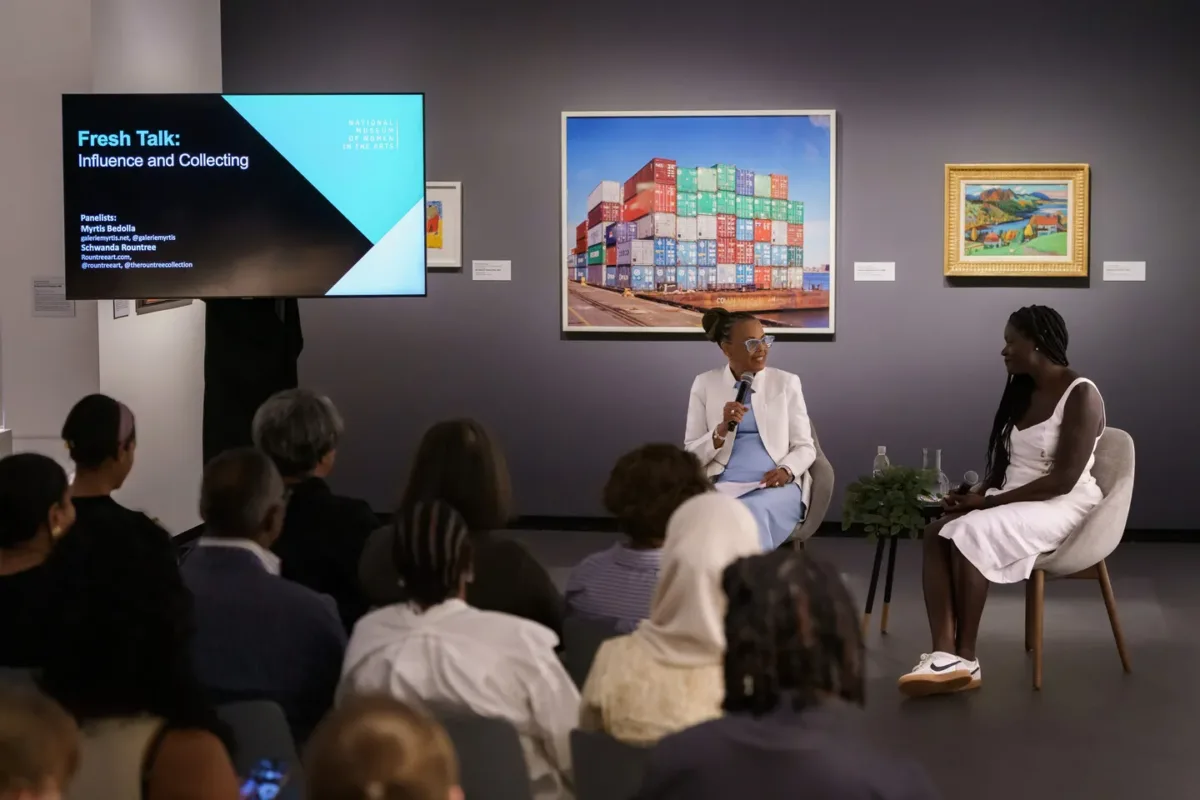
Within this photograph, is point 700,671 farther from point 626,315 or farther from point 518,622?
point 626,315

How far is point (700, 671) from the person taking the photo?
2.67 m

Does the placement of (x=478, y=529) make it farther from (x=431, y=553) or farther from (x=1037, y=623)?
(x=1037, y=623)

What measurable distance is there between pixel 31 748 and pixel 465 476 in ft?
5.88

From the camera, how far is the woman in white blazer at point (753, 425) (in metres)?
5.91

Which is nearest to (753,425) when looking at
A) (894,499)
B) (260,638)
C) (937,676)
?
(894,499)

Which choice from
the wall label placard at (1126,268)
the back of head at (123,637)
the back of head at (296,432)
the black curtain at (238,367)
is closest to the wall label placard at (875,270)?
the wall label placard at (1126,268)

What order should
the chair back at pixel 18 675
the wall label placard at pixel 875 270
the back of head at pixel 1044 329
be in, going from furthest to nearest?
the wall label placard at pixel 875 270 < the back of head at pixel 1044 329 < the chair back at pixel 18 675

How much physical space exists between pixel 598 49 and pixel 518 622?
230 inches

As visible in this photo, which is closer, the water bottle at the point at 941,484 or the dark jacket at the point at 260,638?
the dark jacket at the point at 260,638

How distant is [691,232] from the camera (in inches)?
314

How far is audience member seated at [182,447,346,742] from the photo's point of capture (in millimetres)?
2844

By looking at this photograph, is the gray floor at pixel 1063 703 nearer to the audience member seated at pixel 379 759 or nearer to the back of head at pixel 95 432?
the back of head at pixel 95 432

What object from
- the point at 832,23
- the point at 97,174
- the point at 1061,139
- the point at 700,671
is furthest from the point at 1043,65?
the point at 700,671

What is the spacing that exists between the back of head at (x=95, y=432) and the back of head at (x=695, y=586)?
1.84 meters
